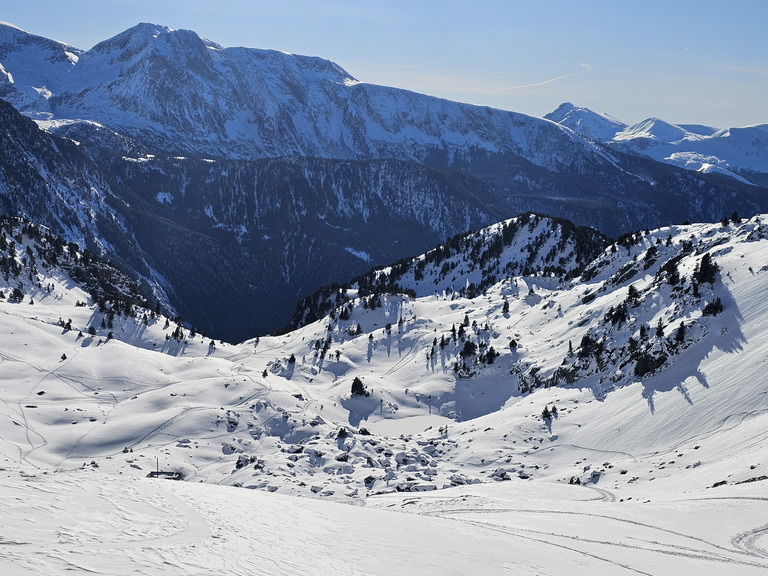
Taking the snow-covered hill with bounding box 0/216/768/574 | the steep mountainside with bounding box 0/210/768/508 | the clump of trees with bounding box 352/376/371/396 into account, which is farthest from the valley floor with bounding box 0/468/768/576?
the clump of trees with bounding box 352/376/371/396

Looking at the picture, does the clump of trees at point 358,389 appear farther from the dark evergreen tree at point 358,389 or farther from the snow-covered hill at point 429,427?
the snow-covered hill at point 429,427

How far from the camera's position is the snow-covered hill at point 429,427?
2425 cm

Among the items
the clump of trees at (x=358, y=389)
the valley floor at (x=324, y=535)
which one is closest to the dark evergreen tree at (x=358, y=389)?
the clump of trees at (x=358, y=389)

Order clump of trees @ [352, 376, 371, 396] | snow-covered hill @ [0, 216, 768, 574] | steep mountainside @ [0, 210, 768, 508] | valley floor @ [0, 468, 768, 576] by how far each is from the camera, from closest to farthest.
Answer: valley floor @ [0, 468, 768, 576] → snow-covered hill @ [0, 216, 768, 574] → steep mountainside @ [0, 210, 768, 508] → clump of trees @ [352, 376, 371, 396]

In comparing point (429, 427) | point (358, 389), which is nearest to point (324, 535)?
point (429, 427)

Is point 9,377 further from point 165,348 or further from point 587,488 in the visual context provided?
point 587,488

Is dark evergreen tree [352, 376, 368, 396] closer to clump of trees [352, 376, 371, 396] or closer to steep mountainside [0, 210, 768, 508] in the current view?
clump of trees [352, 376, 371, 396]

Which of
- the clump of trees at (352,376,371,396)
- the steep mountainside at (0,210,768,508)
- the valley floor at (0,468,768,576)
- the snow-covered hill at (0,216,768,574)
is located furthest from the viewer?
the clump of trees at (352,376,371,396)

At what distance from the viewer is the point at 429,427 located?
98.9 m

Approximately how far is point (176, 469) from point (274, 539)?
54963 millimetres

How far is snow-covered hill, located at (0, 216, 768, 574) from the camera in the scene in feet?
79.6

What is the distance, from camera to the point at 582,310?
12131 centimetres

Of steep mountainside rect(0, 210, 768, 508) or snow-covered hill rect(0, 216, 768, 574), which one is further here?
steep mountainside rect(0, 210, 768, 508)

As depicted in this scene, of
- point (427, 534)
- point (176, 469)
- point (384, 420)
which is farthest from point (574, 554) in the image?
point (384, 420)
